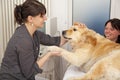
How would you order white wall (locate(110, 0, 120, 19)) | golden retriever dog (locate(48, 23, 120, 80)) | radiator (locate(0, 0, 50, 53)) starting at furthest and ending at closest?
radiator (locate(0, 0, 50, 53))
white wall (locate(110, 0, 120, 19))
golden retriever dog (locate(48, 23, 120, 80))

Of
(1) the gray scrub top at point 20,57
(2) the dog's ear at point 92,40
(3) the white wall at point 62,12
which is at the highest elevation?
(3) the white wall at point 62,12

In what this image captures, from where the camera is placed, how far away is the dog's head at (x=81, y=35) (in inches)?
62.6

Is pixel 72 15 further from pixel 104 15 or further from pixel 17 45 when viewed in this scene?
pixel 17 45

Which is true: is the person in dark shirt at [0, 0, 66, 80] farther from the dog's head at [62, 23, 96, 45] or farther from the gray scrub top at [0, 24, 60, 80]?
the dog's head at [62, 23, 96, 45]

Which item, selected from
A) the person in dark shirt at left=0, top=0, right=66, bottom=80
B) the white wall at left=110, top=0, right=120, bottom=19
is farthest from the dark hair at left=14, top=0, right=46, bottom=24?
the white wall at left=110, top=0, right=120, bottom=19

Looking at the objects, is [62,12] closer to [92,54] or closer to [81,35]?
[81,35]

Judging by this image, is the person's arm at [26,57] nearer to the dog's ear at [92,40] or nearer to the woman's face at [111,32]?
the dog's ear at [92,40]

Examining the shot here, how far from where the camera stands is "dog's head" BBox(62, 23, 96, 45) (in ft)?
5.22

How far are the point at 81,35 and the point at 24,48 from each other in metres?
0.44

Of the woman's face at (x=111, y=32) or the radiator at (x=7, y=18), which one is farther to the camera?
the radiator at (x=7, y=18)

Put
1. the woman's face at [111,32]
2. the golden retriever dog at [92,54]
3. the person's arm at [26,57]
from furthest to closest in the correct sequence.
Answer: the woman's face at [111,32] < the person's arm at [26,57] < the golden retriever dog at [92,54]

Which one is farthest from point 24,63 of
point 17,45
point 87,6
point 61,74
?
point 87,6

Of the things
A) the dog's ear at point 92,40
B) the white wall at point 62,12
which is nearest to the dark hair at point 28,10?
the dog's ear at point 92,40

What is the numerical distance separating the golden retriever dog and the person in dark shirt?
17 centimetres
